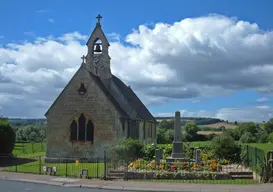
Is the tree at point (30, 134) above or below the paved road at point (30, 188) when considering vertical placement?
above

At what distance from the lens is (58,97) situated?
1375 inches

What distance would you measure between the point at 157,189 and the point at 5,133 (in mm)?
20427

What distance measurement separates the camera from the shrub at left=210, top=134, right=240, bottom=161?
29047mm

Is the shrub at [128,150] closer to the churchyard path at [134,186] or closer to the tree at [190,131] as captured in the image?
the churchyard path at [134,186]

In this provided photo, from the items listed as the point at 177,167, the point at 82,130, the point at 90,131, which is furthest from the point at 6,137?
the point at 177,167

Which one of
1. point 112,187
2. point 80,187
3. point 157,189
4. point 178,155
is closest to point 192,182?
point 157,189

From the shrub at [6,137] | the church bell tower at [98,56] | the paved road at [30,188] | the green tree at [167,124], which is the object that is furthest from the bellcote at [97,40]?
the green tree at [167,124]

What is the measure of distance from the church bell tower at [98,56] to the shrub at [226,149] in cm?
1443

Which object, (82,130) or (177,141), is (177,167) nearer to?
(177,141)

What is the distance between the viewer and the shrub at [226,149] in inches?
1144

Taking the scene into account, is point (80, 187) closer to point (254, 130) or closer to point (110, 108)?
point (110, 108)

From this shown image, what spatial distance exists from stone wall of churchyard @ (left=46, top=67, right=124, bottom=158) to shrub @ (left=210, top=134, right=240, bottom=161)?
909 cm

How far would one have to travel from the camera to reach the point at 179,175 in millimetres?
21219

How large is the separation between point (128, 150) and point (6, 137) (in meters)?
11.5
